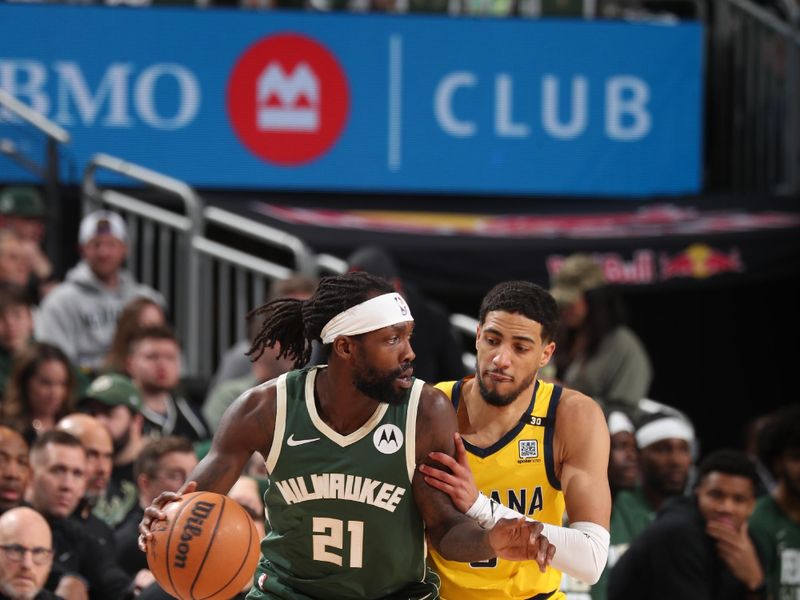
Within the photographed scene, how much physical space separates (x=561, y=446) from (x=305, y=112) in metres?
7.63

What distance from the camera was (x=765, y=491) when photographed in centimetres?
974

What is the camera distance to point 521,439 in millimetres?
5691

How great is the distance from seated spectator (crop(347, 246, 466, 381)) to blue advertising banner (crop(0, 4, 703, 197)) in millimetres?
4585

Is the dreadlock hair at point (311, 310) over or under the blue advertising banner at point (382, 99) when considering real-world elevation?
under

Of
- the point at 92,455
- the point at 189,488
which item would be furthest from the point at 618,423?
the point at 189,488

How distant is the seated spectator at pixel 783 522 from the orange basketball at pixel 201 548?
4.01 meters

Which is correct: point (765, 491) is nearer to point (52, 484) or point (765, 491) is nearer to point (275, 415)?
point (52, 484)

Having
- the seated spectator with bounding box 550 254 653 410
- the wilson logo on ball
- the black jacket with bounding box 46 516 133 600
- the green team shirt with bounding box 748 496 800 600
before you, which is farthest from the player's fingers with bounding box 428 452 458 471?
the seated spectator with bounding box 550 254 653 410

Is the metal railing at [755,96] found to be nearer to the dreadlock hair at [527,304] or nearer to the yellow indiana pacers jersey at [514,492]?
the dreadlock hair at [527,304]

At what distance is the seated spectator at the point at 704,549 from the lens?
788 centimetres

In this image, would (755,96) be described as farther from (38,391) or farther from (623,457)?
(38,391)

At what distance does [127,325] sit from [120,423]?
1.09 m

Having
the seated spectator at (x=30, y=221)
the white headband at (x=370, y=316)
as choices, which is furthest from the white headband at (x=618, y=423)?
the seated spectator at (x=30, y=221)

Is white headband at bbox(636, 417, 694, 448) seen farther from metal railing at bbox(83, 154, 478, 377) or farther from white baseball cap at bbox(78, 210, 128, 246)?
white baseball cap at bbox(78, 210, 128, 246)
